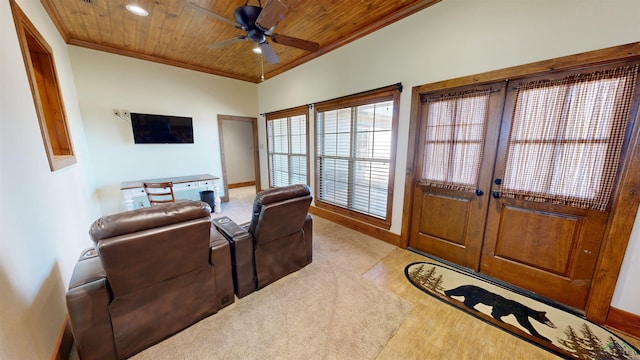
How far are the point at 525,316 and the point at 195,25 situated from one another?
4.80 metres

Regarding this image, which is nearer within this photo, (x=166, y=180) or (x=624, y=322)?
(x=624, y=322)

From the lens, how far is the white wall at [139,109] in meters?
A: 3.52

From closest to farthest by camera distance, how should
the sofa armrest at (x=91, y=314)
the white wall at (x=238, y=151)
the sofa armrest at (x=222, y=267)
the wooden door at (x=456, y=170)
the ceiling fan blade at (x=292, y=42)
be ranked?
the sofa armrest at (x=91, y=314)
the sofa armrest at (x=222, y=267)
the wooden door at (x=456, y=170)
the ceiling fan blade at (x=292, y=42)
the white wall at (x=238, y=151)

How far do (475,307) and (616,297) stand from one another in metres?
0.99

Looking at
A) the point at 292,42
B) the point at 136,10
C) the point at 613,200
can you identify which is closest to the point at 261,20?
the point at 292,42

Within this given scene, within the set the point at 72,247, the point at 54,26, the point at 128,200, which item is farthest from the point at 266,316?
the point at 54,26

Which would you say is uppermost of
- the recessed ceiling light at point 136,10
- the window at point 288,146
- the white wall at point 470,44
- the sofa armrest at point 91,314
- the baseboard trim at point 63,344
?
the recessed ceiling light at point 136,10

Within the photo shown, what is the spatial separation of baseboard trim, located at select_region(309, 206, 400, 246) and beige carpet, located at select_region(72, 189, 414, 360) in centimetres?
73

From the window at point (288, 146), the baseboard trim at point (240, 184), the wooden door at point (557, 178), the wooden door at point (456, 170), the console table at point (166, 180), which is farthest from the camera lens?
the baseboard trim at point (240, 184)

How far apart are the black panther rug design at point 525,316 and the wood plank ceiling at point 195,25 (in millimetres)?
2990

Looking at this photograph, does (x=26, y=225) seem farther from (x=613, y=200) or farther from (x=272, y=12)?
(x=613, y=200)

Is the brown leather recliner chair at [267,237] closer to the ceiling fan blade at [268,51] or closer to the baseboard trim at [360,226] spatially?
the baseboard trim at [360,226]

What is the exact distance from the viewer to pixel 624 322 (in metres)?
1.62

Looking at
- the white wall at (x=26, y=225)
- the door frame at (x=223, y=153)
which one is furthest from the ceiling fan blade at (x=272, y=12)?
the door frame at (x=223, y=153)
